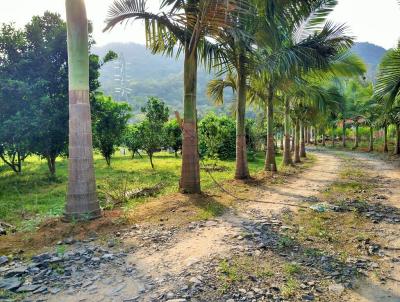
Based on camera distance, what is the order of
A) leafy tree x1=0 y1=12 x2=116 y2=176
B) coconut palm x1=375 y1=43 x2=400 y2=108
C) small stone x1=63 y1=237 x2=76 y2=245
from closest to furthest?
small stone x1=63 y1=237 x2=76 y2=245
coconut palm x1=375 y1=43 x2=400 y2=108
leafy tree x1=0 y1=12 x2=116 y2=176

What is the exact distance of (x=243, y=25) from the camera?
8641 millimetres

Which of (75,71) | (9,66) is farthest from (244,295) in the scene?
(9,66)

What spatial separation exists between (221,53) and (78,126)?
5159mm

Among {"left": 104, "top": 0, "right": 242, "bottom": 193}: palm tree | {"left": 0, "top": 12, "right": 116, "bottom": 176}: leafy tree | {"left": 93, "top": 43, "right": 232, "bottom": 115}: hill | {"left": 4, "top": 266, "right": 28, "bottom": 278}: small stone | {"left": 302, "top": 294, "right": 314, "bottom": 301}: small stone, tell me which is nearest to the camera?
{"left": 302, "top": 294, "right": 314, "bottom": 301}: small stone

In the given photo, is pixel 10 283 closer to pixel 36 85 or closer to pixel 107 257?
pixel 107 257

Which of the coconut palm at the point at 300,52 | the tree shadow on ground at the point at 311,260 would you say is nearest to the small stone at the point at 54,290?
the tree shadow on ground at the point at 311,260

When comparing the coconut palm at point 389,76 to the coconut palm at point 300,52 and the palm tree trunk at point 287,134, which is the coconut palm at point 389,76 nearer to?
the coconut palm at point 300,52

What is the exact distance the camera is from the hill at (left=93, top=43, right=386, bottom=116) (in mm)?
84938

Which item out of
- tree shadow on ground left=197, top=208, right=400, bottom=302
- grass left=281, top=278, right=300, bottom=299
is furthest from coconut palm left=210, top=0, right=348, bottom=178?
grass left=281, top=278, right=300, bottom=299

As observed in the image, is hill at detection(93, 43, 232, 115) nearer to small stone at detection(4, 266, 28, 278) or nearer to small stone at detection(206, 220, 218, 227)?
small stone at detection(206, 220, 218, 227)

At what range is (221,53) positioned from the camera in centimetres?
980

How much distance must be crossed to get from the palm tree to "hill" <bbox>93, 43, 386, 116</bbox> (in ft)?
146

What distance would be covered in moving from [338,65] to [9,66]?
1334cm

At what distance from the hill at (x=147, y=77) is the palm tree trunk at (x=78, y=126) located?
47.6m
